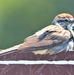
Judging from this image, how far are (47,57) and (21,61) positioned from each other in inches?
4.0

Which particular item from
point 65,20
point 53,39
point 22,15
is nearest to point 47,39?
point 53,39

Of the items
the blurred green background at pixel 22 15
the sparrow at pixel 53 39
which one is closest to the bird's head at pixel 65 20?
the sparrow at pixel 53 39

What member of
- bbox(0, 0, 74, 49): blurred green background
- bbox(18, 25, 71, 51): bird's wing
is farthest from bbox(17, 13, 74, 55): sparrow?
bbox(0, 0, 74, 49): blurred green background

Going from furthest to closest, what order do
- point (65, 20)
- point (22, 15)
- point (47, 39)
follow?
point (22, 15) → point (65, 20) → point (47, 39)

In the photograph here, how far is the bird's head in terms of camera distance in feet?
8.11

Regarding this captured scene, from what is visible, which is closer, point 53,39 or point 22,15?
point 53,39

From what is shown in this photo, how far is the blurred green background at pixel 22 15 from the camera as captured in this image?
3803 mm

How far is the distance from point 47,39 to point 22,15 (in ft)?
6.10

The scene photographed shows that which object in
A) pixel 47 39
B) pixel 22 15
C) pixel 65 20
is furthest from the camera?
pixel 22 15

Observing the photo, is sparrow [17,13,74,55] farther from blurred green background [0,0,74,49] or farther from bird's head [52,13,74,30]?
blurred green background [0,0,74,49]

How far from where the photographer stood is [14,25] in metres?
4.07

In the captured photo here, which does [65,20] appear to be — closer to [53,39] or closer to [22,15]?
[53,39]

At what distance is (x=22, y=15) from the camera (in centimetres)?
415

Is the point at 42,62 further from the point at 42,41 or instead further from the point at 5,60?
the point at 42,41
